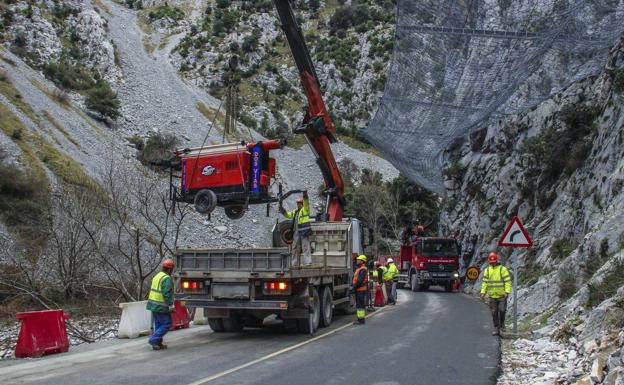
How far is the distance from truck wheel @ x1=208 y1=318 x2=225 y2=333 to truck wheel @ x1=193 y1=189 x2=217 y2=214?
96.0 inches

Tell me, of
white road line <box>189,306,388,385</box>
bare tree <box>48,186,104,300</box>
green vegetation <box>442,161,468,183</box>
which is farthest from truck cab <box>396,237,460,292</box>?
white road line <box>189,306,388,385</box>

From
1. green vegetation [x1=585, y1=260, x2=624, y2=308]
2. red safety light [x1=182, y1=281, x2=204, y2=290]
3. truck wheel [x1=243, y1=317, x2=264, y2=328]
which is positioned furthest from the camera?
truck wheel [x1=243, y1=317, x2=264, y2=328]

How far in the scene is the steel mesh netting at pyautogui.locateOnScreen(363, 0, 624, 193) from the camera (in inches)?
620

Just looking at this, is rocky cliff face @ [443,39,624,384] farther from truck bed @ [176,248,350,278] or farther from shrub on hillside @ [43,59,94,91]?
shrub on hillside @ [43,59,94,91]

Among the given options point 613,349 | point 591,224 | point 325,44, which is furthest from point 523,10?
point 325,44

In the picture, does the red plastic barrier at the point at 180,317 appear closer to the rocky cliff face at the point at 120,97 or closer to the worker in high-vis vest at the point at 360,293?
the worker in high-vis vest at the point at 360,293

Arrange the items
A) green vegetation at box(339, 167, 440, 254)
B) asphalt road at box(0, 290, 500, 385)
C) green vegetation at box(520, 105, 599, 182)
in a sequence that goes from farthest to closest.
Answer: green vegetation at box(339, 167, 440, 254) → green vegetation at box(520, 105, 599, 182) → asphalt road at box(0, 290, 500, 385)

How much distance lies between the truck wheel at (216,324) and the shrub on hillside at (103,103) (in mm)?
43124

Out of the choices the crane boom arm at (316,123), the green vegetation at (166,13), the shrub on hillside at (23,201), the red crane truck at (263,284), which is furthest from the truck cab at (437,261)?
the green vegetation at (166,13)

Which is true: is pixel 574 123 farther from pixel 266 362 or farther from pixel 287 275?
pixel 266 362

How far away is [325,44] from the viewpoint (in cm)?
9225

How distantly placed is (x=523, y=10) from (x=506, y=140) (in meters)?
18.5

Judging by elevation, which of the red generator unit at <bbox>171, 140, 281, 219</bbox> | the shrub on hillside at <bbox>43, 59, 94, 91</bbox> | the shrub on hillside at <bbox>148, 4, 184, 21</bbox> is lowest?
the red generator unit at <bbox>171, 140, 281, 219</bbox>

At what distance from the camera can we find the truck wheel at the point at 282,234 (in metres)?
13.7
